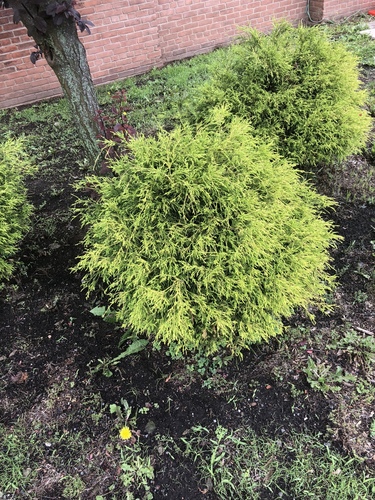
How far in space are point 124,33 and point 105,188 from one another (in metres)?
4.95

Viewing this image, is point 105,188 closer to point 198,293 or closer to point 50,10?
point 198,293

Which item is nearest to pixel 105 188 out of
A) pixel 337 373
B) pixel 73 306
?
pixel 73 306

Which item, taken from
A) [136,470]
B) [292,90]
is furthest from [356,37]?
[136,470]

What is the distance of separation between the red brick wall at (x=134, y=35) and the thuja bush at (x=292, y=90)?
2662 millimetres

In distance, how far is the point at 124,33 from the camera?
603 cm

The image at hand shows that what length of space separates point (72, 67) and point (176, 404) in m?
2.37

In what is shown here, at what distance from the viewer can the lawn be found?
1.91 m

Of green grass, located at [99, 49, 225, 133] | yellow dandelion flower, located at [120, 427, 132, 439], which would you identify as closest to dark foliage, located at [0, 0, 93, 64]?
green grass, located at [99, 49, 225, 133]

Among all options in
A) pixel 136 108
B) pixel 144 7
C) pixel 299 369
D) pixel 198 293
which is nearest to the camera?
pixel 198 293

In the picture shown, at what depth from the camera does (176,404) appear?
220 centimetres

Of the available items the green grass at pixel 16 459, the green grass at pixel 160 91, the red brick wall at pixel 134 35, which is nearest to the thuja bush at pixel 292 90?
the green grass at pixel 160 91

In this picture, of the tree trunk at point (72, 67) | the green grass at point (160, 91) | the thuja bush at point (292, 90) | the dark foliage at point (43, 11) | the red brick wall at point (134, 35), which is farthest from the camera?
the red brick wall at point (134, 35)

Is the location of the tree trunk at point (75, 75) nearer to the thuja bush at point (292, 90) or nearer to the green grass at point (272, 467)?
the thuja bush at point (292, 90)

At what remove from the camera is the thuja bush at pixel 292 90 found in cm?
303
